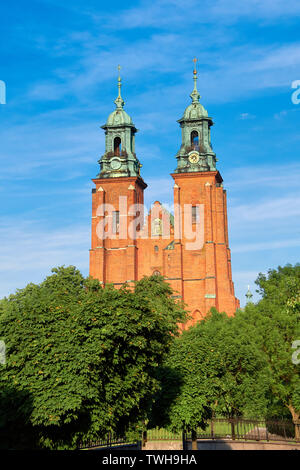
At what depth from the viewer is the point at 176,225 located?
6919 cm

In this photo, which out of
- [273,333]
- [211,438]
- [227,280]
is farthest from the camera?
[227,280]

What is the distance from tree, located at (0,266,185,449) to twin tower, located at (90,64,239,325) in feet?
152

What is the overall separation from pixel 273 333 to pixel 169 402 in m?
17.2

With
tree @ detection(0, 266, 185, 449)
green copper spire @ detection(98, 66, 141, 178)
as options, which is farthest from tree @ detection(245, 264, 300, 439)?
green copper spire @ detection(98, 66, 141, 178)

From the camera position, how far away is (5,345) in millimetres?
19406

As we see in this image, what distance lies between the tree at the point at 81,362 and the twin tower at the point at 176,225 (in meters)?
46.3

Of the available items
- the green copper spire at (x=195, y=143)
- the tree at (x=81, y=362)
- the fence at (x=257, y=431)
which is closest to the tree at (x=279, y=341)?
the fence at (x=257, y=431)

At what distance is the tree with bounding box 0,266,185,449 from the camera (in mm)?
17750

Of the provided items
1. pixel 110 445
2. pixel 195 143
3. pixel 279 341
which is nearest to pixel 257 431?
pixel 279 341

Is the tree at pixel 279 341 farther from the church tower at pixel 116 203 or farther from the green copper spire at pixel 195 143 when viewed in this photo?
the green copper spire at pixel 195 143

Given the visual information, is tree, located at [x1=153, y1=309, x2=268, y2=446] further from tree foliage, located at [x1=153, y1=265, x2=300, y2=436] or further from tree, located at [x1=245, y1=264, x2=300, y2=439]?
tree, located at [x1=245, y1=264, x2=300, y2=439]

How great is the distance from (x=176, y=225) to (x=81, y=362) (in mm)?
51542
